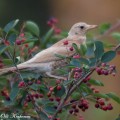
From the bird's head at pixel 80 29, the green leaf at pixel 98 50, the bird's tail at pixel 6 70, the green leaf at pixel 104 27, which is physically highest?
the green leaf at pixel 98 50

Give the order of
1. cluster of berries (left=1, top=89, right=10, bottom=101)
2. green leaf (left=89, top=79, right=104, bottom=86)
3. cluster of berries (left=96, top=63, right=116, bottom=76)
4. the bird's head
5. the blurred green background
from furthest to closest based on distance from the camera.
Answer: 1. the blurred green background
2. the bird's head
3. cluster of berries (left=1, top=89, right=10, bottom=101)
4. green leaf (left=89, top=79, right=104, bottom=86)
5. cluster of berries (left=96, top=63, right=116, bottom=76)

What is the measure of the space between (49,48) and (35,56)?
21cm

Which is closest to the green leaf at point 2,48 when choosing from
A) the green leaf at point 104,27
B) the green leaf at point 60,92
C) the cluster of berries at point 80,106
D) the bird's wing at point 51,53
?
the green leaf at point 60,92

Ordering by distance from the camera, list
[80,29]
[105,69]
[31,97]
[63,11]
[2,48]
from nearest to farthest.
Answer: [105,69], [31,97], [2,48], [80,29], [63,11]

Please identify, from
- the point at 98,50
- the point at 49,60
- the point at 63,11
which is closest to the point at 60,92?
the point at 98,50

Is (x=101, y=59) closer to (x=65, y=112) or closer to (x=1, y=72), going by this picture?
(x=65, y=112)

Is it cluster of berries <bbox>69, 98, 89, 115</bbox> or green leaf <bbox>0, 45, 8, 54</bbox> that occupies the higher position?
green leaf <bbox>0, 45, 8, 54</bbox>

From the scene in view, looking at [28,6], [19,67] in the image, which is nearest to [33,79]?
[19,67]

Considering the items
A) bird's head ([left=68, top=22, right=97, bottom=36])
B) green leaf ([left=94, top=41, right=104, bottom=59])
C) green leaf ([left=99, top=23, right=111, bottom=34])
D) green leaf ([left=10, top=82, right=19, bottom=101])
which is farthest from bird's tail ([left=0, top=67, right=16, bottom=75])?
bird's head ([left=68, top=22, right=97, bottom=36])

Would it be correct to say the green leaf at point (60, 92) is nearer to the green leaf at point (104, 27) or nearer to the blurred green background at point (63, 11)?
the green leaf at point (104, 27)

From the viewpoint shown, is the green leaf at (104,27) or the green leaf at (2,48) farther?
the green leaf at (104,27)

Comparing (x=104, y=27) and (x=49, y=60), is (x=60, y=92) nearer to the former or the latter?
(x=49, y=60)

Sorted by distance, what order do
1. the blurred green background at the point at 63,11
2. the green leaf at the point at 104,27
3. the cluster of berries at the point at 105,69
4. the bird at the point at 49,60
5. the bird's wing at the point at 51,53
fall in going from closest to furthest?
the cluster of berries at the point at 105,69 → the bird at the point at 49,60 → the bird's wing at the point at 51,53 → the green leaf at the point at 104,27 → the blurred green background at the point at 63,11

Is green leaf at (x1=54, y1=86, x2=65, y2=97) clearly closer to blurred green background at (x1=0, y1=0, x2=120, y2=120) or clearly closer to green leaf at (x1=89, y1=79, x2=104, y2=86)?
green leaf at (x1=89, y1=79, x2=104, y2=86)
